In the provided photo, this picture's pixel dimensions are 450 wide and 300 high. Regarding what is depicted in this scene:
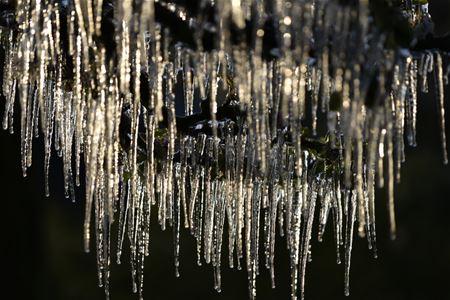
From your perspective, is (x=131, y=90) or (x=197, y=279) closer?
(x=131, y=90)

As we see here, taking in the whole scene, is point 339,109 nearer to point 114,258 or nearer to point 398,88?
point 398,88

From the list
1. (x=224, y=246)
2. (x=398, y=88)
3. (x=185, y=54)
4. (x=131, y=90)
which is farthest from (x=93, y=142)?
(x=224, y=246)

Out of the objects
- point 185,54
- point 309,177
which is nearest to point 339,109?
point 185,54

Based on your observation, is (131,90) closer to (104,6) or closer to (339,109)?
(104,6)

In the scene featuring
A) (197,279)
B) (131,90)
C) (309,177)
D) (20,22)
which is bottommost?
(197,279)

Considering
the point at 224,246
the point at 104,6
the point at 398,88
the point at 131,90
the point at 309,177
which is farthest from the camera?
the point at 224,246

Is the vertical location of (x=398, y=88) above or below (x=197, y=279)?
above

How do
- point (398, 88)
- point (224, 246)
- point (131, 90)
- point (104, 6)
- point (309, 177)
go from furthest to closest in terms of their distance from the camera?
point (224, 246)
point (309, 177)
point (131, 90)
point (104, 6)
point (398, 88)
